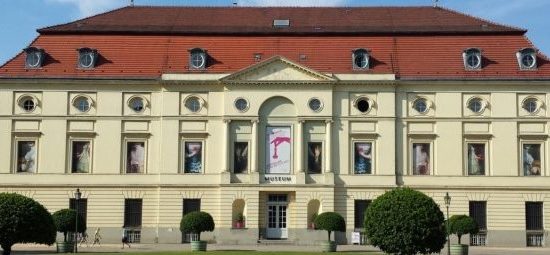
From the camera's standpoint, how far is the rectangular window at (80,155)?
5806 cm

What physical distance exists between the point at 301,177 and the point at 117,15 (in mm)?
18238

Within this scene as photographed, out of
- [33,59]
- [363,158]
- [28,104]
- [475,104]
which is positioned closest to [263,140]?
[363,158]

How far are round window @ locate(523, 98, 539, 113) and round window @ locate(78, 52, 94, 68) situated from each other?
29117mm

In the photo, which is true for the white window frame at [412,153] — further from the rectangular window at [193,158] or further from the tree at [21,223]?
the tree at [21,223]

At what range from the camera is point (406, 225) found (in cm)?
3628

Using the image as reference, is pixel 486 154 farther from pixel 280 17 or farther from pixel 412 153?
pixel 280 17

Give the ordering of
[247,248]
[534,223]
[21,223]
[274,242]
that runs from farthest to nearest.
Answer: [534,223], [274,242], [247,248], [21,223]

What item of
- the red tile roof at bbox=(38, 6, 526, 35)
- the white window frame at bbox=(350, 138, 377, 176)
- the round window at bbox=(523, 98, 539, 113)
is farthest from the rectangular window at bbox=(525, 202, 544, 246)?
the red tile roof at bbox=(38, 6, 526, 35)

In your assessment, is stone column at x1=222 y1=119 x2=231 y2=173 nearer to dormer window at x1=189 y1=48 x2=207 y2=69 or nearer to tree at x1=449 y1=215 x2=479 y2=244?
dormer window at x1=189 y1=48 x2=207 y2=69

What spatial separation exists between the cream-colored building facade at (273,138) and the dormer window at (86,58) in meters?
0.07

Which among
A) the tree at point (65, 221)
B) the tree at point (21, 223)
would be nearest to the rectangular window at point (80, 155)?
the tree at point (65, 221)

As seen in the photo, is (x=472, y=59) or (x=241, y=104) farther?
(x=472, y=59)

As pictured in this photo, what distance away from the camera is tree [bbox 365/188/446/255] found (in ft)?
119

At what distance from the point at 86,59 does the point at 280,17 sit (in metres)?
14.3
